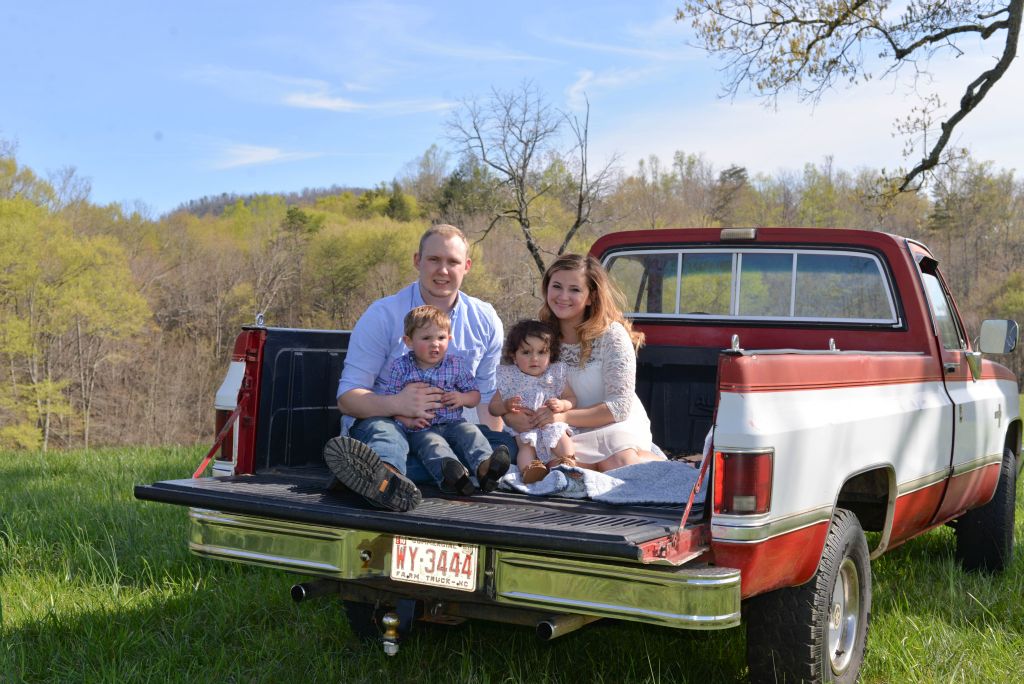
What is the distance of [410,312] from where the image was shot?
385 centimetres

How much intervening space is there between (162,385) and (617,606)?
5686 centimetres

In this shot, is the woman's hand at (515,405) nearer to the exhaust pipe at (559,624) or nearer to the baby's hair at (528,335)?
the baby's hair at (528,335)

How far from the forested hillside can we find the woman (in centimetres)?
2005

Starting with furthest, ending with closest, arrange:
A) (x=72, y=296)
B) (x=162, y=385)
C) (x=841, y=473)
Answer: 1. (x=162, y=385)
2. (x=72, y=296)
3. (x=841, y=473)

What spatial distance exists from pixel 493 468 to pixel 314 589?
2.36 feet

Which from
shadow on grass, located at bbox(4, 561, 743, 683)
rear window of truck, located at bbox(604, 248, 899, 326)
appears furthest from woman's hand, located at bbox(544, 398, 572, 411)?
rear window of truck, located at bbox(604, 248, 899, 326)

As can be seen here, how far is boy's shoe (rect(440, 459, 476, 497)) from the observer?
3377mm

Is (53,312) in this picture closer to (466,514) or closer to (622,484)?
(622,484)

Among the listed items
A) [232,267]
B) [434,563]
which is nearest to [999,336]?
[434,563]

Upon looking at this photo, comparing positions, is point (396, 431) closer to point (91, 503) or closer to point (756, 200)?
point (91, 503)

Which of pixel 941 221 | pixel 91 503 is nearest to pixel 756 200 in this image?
pixel 941 221

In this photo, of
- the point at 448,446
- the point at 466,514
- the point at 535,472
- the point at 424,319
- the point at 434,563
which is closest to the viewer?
the point at 434,563

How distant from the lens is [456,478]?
11.1 feet

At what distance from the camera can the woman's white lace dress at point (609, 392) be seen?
3.92 meters
